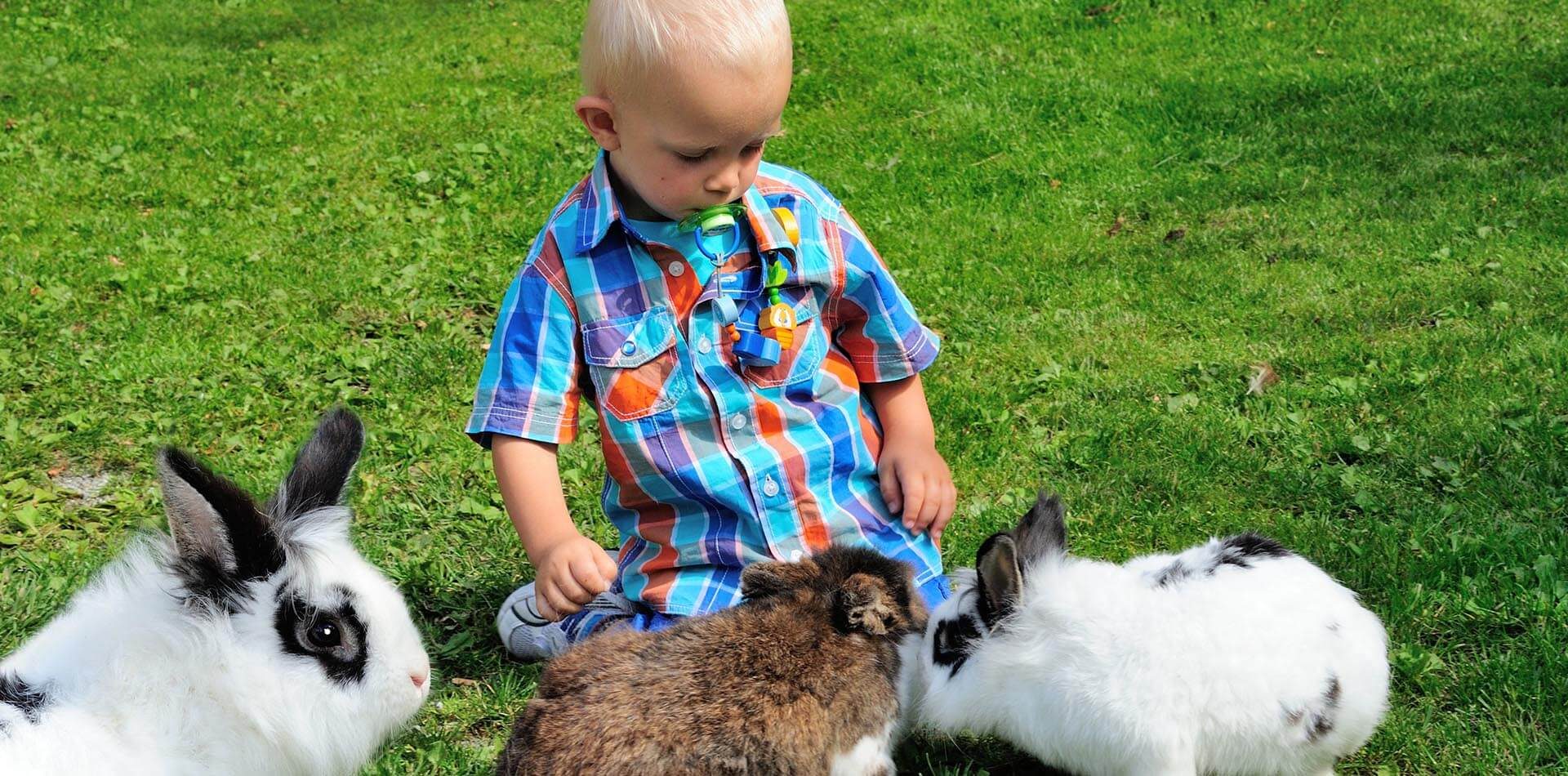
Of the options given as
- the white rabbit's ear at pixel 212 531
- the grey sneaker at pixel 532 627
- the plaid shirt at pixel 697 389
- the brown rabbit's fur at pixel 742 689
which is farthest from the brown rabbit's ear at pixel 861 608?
the white rabbit's ear at pixel 212 531

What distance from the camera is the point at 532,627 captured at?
3.84m

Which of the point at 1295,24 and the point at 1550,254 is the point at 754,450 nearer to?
the point at 1550,254

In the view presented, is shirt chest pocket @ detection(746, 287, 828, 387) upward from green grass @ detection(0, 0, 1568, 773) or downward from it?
upward

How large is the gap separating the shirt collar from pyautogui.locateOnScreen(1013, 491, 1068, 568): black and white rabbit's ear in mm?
1082

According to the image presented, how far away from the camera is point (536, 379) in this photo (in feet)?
11.5

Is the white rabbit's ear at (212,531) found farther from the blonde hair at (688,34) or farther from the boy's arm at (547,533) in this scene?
the blonde hair at (688,34)

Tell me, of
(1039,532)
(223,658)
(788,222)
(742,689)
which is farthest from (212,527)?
(1039,532)

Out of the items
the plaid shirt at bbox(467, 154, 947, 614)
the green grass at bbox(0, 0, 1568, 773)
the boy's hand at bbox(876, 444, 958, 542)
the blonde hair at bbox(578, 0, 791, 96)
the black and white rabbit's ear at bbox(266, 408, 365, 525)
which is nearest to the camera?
the black and white rabbit's ear at bbox(266, 408, 365, 525)

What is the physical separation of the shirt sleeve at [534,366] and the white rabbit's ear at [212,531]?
32.1 inches

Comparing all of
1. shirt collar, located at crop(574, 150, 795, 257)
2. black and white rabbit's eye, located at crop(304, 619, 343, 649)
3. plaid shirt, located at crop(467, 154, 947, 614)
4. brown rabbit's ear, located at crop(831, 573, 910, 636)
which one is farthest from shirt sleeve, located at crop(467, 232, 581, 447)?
brown rabbit's ear, located at crop(831, 573, 910, 636)

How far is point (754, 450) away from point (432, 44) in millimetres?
8748

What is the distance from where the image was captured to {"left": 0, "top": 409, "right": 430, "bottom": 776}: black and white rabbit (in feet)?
8.63

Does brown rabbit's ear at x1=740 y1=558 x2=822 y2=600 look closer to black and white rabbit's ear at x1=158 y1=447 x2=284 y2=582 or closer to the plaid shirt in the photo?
the plaid shirt

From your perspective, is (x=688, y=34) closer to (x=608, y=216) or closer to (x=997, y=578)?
(x=608, y=216)
